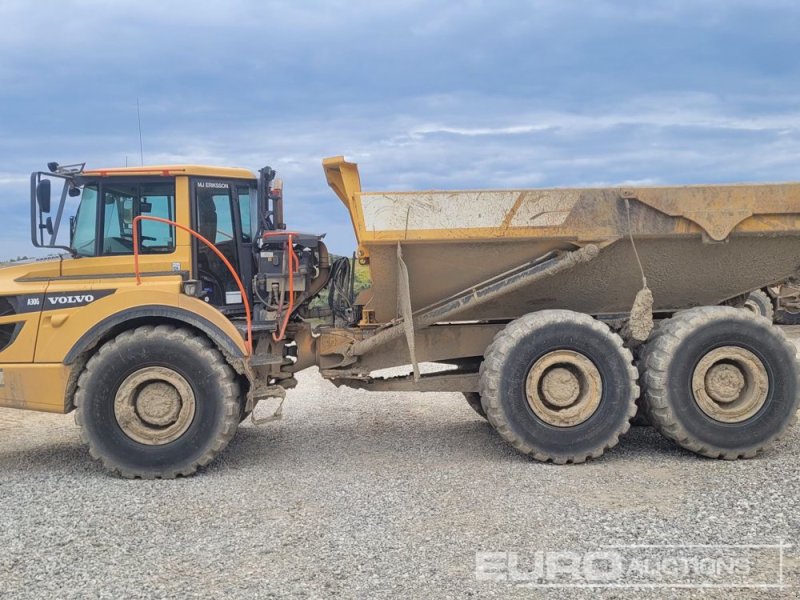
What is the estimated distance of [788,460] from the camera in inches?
243

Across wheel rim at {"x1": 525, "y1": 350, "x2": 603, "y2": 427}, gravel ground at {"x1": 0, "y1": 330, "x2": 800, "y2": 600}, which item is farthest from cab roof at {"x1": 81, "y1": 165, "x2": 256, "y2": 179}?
wheel rim at {"x1": 525, "y1": 350, "x2": 603, "y2": 427}

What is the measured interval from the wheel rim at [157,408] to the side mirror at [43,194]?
→ 154 cm

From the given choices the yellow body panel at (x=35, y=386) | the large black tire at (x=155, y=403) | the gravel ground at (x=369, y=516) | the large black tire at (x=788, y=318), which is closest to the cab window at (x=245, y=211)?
the large black tire at (x=155, y=403)

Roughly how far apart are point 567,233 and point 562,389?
1.29m

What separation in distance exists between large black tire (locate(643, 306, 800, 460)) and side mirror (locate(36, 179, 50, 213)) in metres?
5.09

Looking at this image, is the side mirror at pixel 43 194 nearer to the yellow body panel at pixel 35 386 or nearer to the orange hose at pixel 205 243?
the orange hose at pixel 205 243

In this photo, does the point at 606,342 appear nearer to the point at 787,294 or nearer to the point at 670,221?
the point at 670,221

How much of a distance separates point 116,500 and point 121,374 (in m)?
1.03

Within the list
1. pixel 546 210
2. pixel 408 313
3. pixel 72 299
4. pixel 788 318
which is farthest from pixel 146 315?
pixel 788 318

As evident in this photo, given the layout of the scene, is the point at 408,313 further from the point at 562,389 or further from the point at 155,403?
the point at 155,403

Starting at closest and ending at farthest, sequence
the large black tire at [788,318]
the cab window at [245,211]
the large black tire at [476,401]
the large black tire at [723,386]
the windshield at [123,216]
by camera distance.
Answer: the large black tire at [723,386] → the windshield at [123,216] → the cab window at [245,211] → the large black tire at [476,401] → the large black tire at [788,318]

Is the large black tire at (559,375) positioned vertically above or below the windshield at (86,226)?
below

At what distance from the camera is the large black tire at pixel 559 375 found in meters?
6.10

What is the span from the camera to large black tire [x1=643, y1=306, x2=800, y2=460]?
621 centimetres
